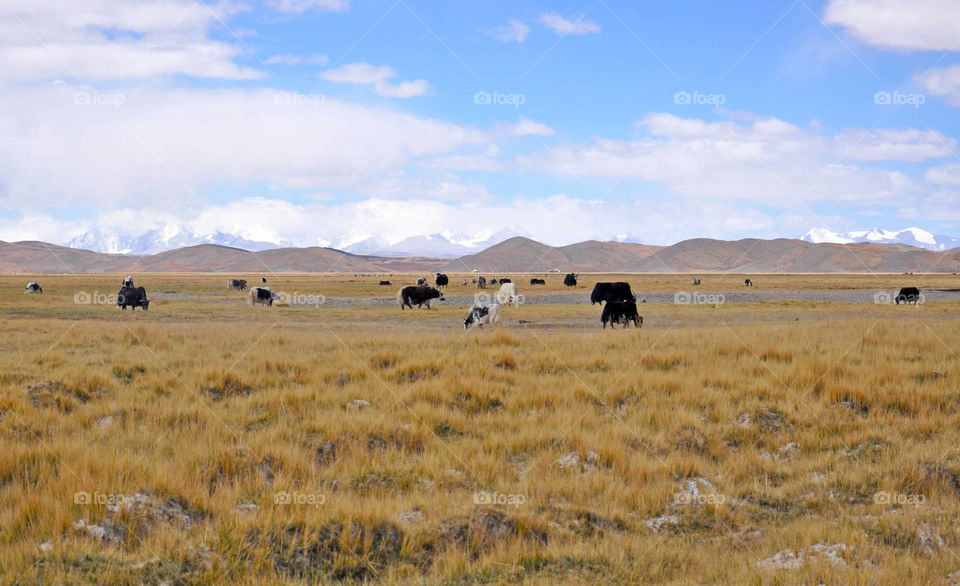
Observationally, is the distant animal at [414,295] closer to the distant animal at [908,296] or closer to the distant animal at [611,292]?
the distant animal at [611,292]

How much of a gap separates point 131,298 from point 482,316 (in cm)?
2503

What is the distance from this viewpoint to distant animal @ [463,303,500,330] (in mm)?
25797

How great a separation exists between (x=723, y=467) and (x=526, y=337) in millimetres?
9755

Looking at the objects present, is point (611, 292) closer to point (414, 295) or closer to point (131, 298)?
point (414, 295)

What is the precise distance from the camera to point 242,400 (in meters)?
10.4

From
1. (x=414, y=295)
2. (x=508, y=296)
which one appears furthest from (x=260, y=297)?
(x=508, y=296)

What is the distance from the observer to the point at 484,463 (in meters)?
7.77

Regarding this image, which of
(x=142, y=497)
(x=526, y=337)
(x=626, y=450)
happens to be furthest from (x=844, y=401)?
(x=142, y=497)

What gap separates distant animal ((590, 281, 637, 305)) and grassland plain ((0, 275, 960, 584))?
84.2ft

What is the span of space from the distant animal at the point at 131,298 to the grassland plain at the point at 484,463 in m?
25.3

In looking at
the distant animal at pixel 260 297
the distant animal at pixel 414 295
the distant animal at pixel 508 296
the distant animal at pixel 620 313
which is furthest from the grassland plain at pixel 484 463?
the distant animal at pixel 260 297

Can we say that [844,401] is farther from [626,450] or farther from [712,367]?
[626,450]

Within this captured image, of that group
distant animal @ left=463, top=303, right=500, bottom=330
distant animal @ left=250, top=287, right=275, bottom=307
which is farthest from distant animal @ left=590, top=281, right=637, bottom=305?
distant animal @ left=250, top=287, right=275, bottom=307

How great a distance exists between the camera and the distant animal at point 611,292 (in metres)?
40.6
